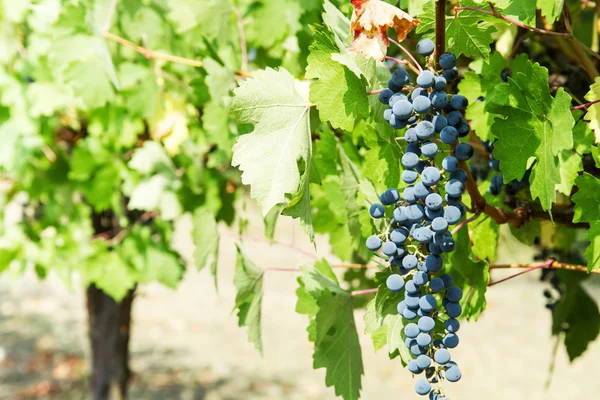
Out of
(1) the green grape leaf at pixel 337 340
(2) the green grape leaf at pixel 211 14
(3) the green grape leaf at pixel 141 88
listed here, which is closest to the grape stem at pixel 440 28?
(1) the green grape leaf at pixel 337 340

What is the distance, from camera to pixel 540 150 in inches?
36.2

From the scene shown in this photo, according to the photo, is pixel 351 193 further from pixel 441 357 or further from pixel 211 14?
pixel 211 14

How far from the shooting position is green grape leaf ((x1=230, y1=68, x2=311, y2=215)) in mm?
921

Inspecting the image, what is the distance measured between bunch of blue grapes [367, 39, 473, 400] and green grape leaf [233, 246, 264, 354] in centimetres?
47

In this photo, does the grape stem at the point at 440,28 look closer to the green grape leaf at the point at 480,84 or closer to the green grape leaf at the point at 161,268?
the green grape leaf at the point at 480,84

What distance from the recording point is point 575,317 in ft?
5.33

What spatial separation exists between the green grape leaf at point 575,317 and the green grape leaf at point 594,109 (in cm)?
72

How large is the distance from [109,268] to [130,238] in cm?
14

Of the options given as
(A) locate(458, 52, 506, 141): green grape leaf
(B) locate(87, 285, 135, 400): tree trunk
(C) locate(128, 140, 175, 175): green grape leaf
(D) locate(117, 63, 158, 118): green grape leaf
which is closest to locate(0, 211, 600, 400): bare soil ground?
(B) locate(87, 285, 135, 400): tree trunk

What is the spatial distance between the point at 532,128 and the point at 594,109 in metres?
0.13

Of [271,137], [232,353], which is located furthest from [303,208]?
[232,353]

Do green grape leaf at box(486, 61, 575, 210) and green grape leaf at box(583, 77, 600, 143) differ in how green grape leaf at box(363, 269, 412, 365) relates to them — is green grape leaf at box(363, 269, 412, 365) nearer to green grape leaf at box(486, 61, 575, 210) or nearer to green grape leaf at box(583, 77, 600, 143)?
green grape leaf at box(486, 61, 575, 210)

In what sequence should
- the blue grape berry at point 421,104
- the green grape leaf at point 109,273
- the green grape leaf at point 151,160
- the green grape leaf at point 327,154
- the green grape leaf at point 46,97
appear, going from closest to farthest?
the blue grape berry at point 421,104, the green grape leaf at point 327,154, the green grape leaf at point 151,160, the green grape leaf at point 46,97, the green grape leaf at point 109,273

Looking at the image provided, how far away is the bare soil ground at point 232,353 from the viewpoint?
5566 millimetres
